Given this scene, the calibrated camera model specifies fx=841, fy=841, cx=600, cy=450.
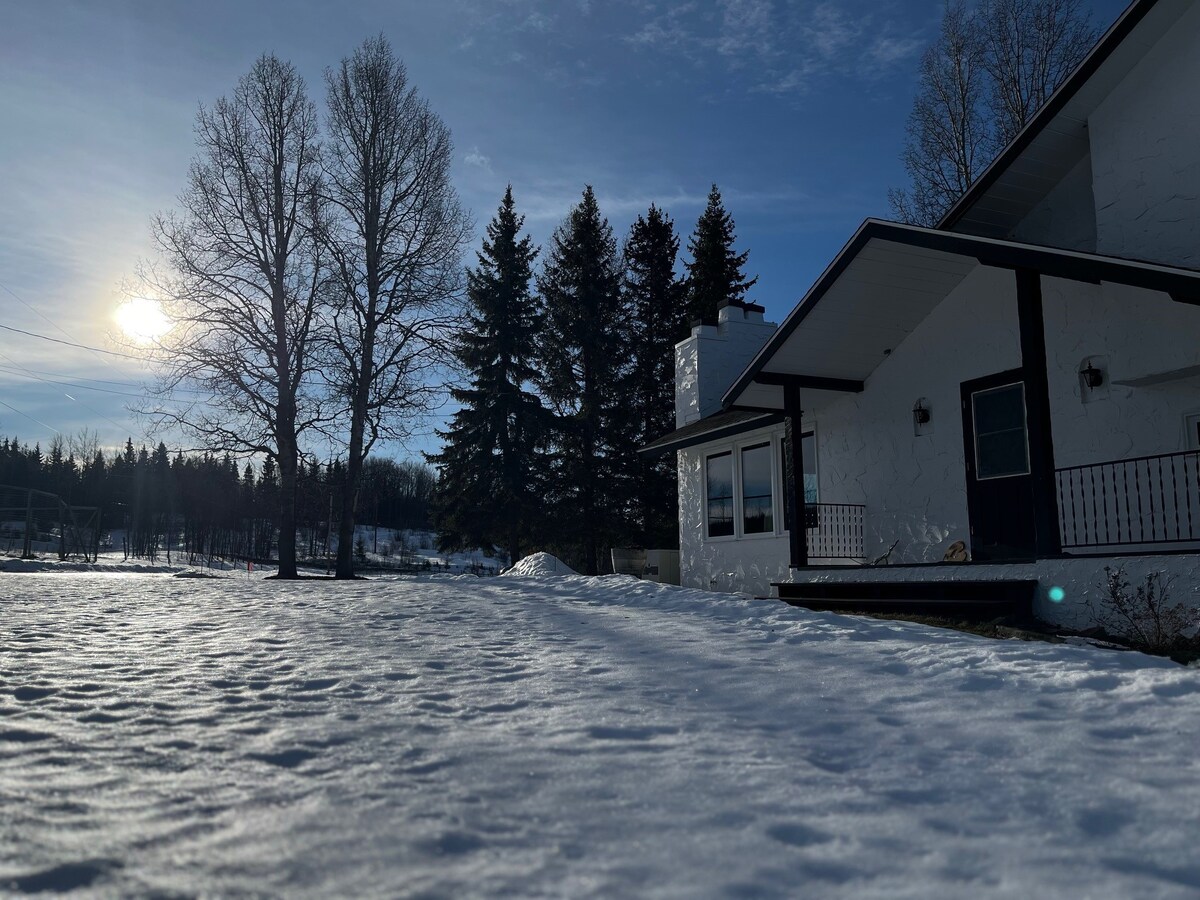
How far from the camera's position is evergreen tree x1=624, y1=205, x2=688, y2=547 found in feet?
92.5

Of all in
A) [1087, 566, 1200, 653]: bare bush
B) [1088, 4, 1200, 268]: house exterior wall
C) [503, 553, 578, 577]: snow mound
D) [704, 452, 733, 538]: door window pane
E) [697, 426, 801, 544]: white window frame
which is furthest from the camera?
[503, 553, 578, 577]: snow mound

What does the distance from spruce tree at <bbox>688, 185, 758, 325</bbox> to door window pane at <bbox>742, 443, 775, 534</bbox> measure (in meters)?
17.2

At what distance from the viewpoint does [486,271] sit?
2944cm

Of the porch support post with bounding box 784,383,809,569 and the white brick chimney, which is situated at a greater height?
the white brick chimney

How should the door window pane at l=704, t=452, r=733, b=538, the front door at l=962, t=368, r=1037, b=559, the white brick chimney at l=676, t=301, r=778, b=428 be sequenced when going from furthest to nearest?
1. the white brick chimney at l=676, t=301, r=778, b=428
2. the door window pane at l=704, t=452, r=733, b=538
3. the front door at l=962, t=368, r=1037, b=559

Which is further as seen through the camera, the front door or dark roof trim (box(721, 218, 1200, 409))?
the front door

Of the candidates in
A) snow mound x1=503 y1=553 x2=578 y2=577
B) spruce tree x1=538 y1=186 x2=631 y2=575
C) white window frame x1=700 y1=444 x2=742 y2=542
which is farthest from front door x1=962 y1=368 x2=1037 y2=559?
spruce tree x1=538 y1=186 x2=631 y2=575

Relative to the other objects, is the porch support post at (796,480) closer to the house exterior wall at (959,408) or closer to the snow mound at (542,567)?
the house exterior wall at (959,408)

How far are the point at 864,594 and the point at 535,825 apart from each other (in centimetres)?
795

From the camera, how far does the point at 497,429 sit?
27.8 metres

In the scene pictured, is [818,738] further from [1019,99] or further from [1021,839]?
[1019,99]

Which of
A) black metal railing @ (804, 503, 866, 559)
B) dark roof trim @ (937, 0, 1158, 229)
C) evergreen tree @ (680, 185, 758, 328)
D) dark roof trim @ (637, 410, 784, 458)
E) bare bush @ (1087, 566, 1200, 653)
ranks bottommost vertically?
bare bush @ (1087, 566, 1200, 653)

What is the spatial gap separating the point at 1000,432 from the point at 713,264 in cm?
2227

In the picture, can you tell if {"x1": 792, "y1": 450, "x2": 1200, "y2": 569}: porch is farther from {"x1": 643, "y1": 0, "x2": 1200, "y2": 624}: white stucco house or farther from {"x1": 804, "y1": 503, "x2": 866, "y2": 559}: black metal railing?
{"x1": 804, "y1": 503, "x2": 866, "y2": 559}: black metal railing
